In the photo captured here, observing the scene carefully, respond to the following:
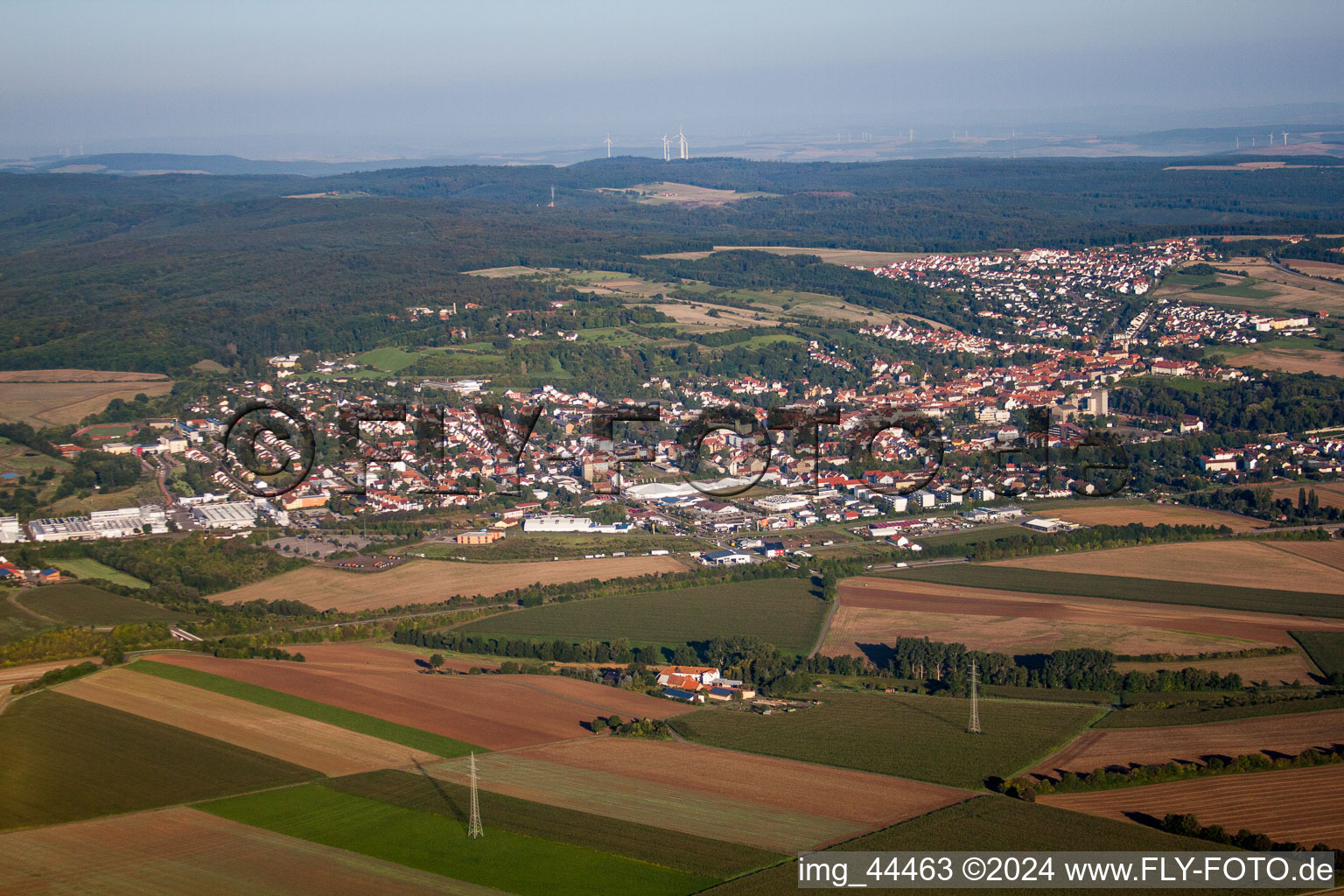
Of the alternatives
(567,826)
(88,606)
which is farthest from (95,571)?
(567,826)

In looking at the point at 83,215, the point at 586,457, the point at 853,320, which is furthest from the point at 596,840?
the point at 83,215

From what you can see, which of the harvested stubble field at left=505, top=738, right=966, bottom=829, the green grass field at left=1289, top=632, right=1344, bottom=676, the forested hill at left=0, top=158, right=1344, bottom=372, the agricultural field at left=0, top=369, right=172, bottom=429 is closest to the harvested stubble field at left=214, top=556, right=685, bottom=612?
the harvested stubble field at left=505, top=738, right=966, bottom=829

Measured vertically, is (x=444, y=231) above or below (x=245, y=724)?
above

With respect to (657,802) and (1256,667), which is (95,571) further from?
(1256,667)

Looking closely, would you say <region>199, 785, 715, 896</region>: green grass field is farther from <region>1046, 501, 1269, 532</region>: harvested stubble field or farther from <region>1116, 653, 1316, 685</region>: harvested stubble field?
<region>1046, 501, 1269, 532</region>: harvested stubble field

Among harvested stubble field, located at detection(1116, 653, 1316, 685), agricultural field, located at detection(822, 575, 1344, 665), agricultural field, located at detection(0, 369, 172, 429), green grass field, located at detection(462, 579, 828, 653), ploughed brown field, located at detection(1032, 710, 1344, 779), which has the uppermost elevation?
agricultural field, located at detection(0, 369, 172, 429)

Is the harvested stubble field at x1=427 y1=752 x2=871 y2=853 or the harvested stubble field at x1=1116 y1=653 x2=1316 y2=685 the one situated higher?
the harvested stubble field at x1=427 y1=752 x2=871 y2=853
